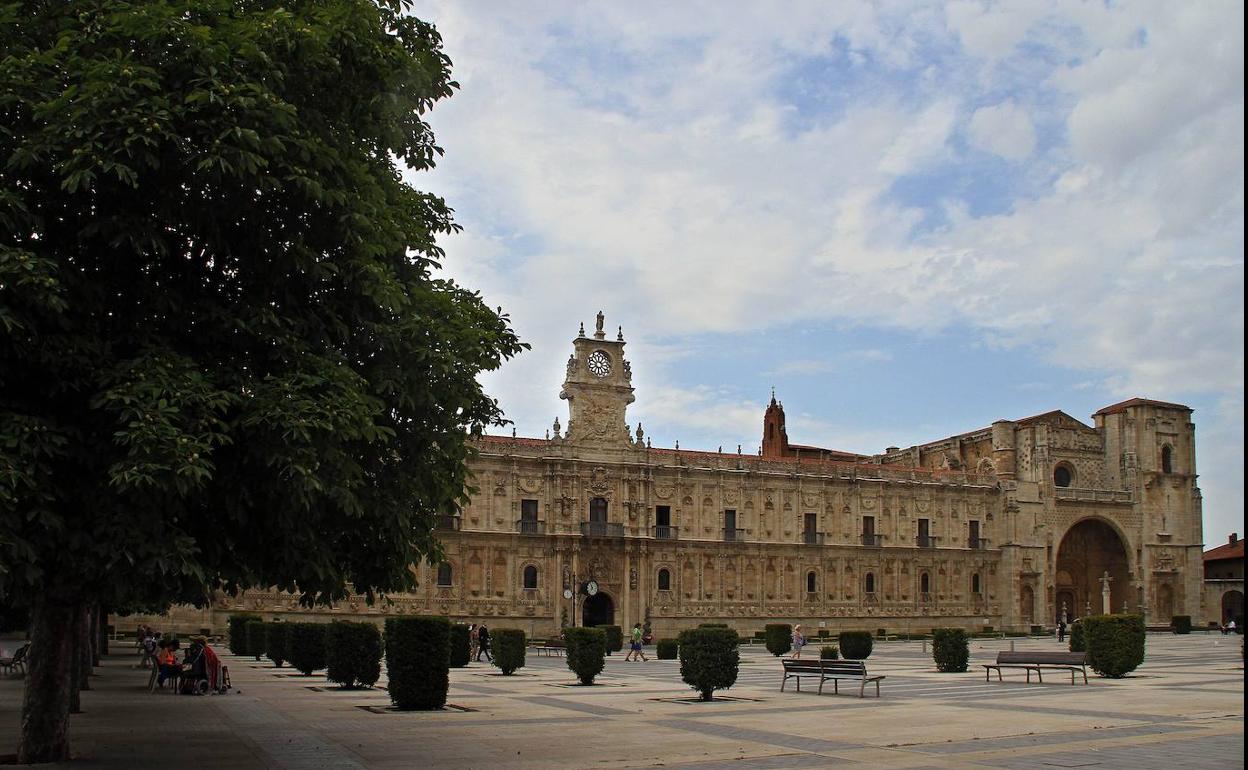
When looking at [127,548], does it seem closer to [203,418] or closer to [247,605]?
[203,418]

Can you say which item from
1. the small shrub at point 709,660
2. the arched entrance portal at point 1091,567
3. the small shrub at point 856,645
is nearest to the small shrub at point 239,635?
the small shrub at point 856,645

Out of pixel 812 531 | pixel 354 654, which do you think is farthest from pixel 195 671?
pixel 812 531

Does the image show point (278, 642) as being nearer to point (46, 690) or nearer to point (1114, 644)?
point (46, 690)

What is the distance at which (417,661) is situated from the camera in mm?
18469

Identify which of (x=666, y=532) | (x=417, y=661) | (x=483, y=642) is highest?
(x=666, y=532)

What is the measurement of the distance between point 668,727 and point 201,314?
28.6 ft

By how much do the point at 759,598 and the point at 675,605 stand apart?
498 cm

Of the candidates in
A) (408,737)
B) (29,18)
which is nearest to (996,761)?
(408,737)

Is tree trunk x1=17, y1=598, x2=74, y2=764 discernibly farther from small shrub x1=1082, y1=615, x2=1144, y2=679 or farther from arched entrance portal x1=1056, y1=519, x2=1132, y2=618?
arched entrance portal x1=1056, y1=519, x2=1132, y2=618

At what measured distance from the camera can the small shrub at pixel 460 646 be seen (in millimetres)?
32000

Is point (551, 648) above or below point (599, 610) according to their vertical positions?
below

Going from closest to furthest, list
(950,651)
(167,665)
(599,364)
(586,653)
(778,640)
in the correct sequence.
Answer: (167,665), (586,653), (950,651), (778,640), (599,364)

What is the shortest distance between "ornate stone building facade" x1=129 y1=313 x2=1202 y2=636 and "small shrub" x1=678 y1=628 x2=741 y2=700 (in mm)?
32174

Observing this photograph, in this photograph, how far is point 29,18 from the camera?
1087cm
